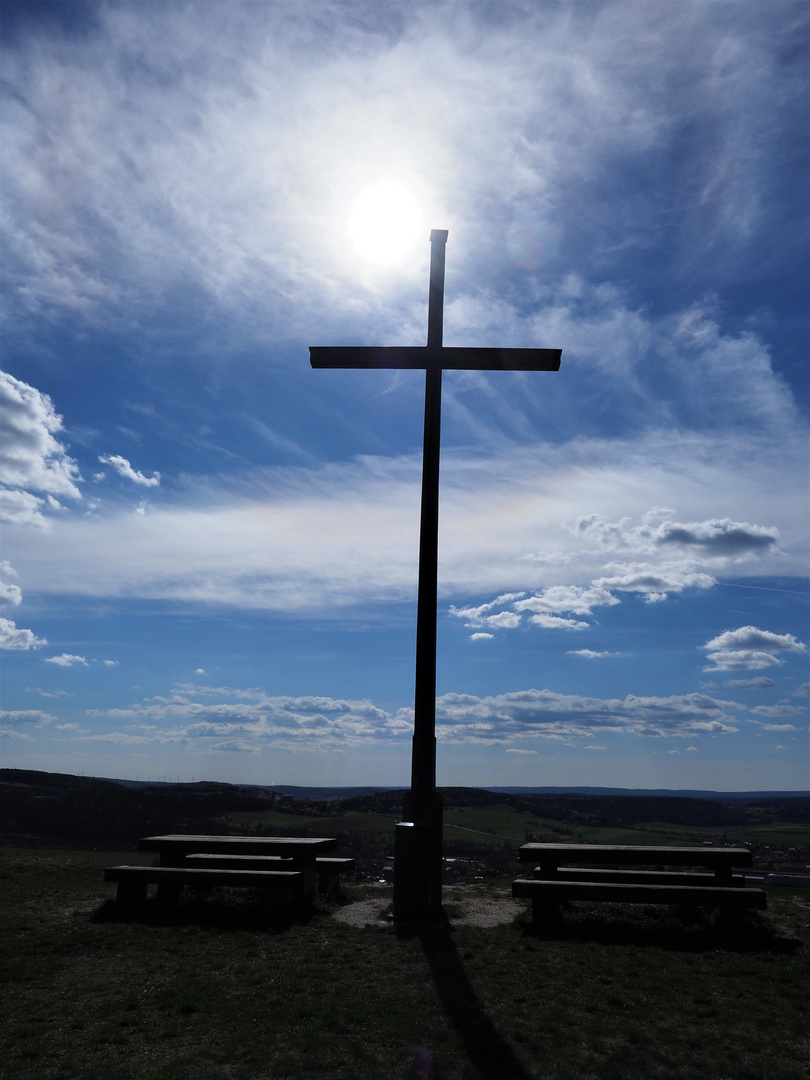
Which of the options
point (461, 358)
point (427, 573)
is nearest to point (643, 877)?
point (427, 573)

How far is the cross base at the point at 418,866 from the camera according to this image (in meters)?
8.64

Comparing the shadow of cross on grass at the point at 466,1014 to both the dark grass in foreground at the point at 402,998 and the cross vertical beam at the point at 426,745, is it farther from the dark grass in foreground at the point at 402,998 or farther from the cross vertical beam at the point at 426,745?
the cross vertical beam at the point at 426,745

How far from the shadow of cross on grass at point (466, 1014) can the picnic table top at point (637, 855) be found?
160 cm

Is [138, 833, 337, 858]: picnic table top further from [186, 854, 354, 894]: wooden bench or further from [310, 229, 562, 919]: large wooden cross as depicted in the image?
[310, 229, 562, 919]: large wooden cross

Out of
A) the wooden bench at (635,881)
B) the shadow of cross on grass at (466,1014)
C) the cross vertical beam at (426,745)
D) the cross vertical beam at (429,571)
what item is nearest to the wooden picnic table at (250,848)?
the cross vertical beam at (426,745)

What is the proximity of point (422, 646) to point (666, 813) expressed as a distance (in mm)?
84270

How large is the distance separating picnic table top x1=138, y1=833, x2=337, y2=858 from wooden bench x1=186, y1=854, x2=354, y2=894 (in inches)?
4.7

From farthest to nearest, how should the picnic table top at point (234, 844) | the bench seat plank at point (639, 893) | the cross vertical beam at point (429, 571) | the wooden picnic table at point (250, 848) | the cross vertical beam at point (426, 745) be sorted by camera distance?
the picnic table top at point (234, 844)
the wooden picnic table at point (250, 848)
the cross vertical beam at point (429, 571)
the cross vertical beam at point (426, 745)
the bench seat plank at point (639, 893)

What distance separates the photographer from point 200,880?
29.7 feet

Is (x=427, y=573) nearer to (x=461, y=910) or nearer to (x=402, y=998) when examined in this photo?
(x=461, y=910)

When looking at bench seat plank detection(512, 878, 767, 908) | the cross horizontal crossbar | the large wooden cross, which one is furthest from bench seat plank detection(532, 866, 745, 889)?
the cross horizontal crossbar

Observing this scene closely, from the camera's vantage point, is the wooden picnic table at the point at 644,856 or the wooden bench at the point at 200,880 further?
the wooden bench at the point at 200,880

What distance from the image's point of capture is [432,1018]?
5.29 meters

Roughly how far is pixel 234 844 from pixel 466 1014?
17.5ft
